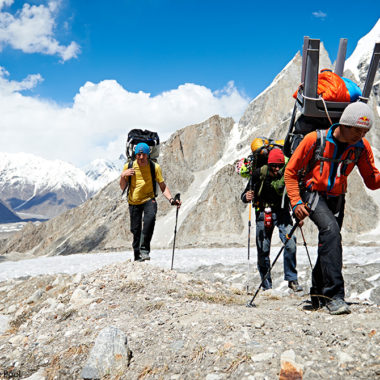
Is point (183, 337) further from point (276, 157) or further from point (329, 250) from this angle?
point (276, 157)

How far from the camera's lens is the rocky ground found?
10.5 ft

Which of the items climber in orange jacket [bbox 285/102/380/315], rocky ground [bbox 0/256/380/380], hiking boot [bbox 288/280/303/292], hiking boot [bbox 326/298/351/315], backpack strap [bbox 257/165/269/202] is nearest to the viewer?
rocky ground [bbox 0/256/380/380]

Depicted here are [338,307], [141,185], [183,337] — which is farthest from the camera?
[141,185]

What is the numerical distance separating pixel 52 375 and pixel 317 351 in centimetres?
271

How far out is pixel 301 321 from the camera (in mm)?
4160

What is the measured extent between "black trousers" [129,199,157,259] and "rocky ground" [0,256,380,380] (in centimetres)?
159

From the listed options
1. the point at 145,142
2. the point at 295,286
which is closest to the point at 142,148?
the point at 145,142

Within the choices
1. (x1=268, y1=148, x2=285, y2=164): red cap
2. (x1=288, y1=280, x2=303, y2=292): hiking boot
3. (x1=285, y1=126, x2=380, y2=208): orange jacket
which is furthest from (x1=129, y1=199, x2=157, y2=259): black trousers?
(x1=285, y1=126, x2=380, y2=208): orange jacket

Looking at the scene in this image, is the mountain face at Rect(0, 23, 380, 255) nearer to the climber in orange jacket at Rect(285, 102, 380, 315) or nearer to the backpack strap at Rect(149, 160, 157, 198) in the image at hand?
the backpack strap at Rect(149, 160, 157, 198)

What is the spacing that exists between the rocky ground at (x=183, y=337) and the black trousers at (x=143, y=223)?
159cm

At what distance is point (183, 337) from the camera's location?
398 cm

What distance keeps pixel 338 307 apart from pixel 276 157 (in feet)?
11.8

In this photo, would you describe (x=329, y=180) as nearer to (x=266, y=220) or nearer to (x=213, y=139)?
(x=266, y=220)

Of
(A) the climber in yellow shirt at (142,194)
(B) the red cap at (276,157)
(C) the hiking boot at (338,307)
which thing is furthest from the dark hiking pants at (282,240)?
(C) the hiking boot at (338,307)
